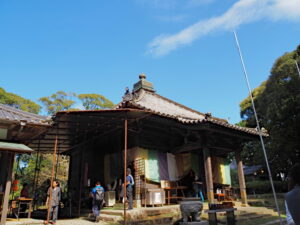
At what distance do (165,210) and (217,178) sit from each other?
6336 millimetres

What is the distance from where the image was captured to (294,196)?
2.53 meters

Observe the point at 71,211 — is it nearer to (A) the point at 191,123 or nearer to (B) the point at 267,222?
(A) the point at 191,123

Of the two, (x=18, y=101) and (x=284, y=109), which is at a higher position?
(x=18, y=101)

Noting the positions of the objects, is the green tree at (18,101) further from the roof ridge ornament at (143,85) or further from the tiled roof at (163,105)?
the tiled roof at (163,105)

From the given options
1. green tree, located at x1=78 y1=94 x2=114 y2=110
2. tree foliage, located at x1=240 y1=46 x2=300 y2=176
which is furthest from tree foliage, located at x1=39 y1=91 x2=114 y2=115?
tree foliage, located at x1=240 y1=46 x2=300 y2=176

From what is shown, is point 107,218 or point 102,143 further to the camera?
point 102,143

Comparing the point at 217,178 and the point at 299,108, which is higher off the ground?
the point at 299,108

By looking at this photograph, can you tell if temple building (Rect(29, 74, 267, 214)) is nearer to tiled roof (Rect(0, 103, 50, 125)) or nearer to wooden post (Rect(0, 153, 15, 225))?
tiled roof (Rect(0, 103, 50, 125))

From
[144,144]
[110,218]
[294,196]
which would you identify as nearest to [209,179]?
[144,144]

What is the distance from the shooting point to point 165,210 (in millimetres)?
9164

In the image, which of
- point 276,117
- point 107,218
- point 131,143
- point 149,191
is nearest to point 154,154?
point 131,143

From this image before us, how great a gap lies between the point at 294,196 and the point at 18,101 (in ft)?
99.9

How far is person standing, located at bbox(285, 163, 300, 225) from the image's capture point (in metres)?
2.48

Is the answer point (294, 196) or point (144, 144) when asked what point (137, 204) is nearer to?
point (144, 144)
